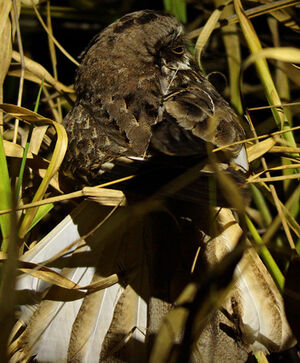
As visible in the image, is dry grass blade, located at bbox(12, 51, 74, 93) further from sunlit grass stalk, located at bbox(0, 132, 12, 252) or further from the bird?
sunlit grass stalk, located at bbox(0, 132, 12, 252)

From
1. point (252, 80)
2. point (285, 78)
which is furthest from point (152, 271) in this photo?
point (252, 80)

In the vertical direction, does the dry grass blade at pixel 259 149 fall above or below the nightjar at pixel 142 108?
below

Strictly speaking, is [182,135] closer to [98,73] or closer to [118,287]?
[118,287]

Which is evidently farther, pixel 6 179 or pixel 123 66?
pixel 123 66

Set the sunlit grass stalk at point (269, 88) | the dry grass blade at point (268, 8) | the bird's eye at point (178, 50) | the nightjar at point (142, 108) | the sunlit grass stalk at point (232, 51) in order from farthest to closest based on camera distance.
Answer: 1. the sunlit grass stalk at point (232, 51)
2. the bird's eye at point (178, 50)
3. the dry grass blade at point (268, 8)
4. the sunlit grass stalk at point (269, 88)
5. the nightjar at point (142, 108)

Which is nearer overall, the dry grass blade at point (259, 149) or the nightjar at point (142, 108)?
the nightjar at point (142, 108)

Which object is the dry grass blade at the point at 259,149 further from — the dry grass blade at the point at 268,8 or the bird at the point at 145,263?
the dry grass blade at the point at 268,8

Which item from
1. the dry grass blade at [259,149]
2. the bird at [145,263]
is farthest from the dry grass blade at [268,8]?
the dry grass blade at [259,149]

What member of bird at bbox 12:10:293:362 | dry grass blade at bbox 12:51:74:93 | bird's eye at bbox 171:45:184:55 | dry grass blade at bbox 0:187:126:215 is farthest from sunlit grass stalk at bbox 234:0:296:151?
dry grass blade at bbox 12:51:74:93
